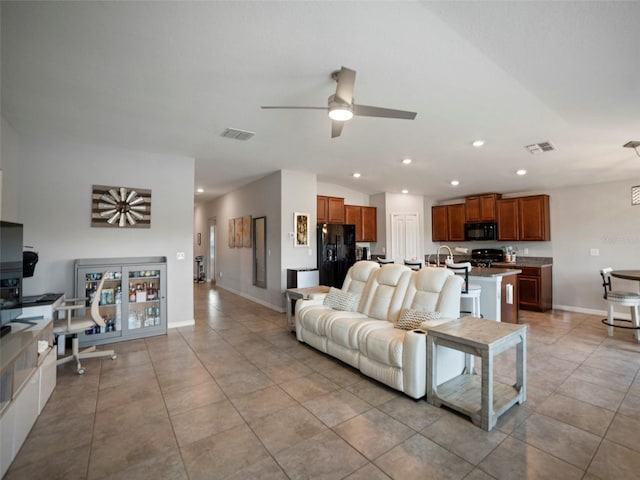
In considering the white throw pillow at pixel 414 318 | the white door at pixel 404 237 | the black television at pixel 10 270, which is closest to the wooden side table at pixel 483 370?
the white throw pillow at pixel 414 318

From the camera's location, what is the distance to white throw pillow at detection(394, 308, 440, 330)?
9.57 ft

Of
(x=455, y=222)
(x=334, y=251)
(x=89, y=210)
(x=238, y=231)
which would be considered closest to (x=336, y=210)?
(x=334, y=251)

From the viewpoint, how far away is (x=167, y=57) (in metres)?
2.25

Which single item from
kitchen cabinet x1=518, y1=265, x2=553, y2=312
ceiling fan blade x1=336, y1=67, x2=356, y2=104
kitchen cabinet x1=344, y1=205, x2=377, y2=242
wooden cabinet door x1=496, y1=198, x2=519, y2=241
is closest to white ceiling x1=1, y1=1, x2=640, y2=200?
ceiling fan blade x1=336, y1=67, x2=356, y2=104

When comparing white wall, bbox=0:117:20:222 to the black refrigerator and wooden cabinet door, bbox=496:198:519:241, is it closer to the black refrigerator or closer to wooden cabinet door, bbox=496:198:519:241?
the black refrigerator

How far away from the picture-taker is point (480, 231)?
7109 millimetres

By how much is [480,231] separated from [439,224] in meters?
1.05

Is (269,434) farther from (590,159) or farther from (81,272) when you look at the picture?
(590,159)

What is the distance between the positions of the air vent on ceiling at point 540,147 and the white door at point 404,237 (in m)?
3.87

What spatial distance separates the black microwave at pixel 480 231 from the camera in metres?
6.92

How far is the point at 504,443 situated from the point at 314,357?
1992 mm

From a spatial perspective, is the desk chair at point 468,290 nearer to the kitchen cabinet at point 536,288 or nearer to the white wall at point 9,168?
the kitchen cabinet at point 536,288

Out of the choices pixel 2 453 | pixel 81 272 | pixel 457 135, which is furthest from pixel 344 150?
pixel 2 453

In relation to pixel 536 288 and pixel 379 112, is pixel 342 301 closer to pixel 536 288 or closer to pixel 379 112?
pixel 379 112
